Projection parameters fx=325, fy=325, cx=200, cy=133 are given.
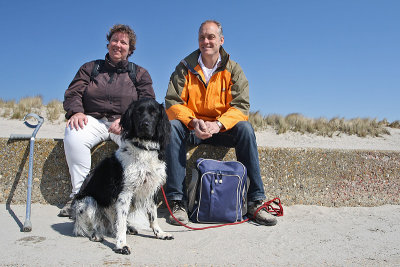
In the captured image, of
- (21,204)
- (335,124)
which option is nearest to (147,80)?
(21,204)

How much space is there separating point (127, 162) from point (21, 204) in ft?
6.16

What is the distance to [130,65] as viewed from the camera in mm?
3920

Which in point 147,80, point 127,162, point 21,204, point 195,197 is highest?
point 147,80

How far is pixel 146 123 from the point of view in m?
2.72

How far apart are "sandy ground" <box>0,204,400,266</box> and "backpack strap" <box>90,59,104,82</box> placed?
1600mm

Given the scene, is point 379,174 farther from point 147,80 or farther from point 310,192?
point 147,80

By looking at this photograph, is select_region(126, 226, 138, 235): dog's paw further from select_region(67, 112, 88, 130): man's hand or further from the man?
select_region(67, 112, 88, 130): man's hand

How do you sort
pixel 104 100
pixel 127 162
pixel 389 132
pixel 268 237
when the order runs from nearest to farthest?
pixel 127 162
pixel 268 237
pixel 104 100
pixel 389 132

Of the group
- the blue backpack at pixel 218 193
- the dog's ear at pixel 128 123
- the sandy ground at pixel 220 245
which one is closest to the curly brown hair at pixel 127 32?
the dog's ear at pixel 128 123

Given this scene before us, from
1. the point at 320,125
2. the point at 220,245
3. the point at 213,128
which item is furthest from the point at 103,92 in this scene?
the point at 320,125

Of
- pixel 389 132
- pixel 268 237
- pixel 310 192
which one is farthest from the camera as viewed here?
pixel 389 132

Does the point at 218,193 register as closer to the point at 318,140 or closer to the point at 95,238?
the point at 95,238

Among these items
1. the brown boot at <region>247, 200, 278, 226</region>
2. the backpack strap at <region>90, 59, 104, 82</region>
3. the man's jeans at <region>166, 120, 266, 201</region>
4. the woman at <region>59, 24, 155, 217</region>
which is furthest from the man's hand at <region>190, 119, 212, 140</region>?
the backpack strap at <region>90, 59, 104, 82</region>

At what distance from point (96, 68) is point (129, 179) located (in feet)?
5.63
